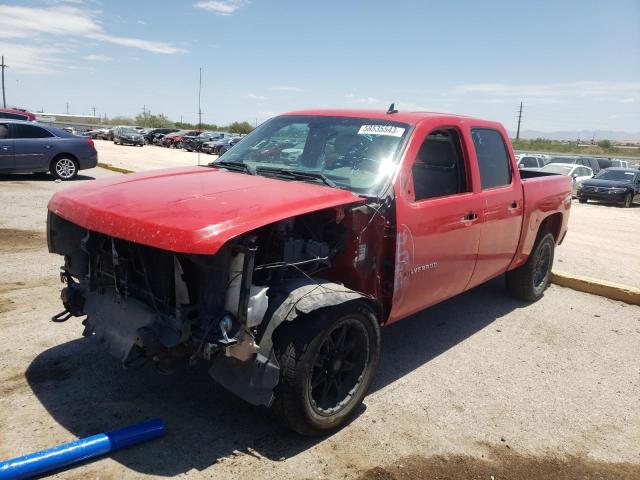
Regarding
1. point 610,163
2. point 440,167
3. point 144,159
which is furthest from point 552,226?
point 610,163

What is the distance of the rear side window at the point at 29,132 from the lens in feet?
42.8

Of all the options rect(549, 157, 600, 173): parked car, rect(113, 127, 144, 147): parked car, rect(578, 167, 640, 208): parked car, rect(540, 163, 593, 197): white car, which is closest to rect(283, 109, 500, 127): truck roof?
rect(578, 167, 640, 208): parked car

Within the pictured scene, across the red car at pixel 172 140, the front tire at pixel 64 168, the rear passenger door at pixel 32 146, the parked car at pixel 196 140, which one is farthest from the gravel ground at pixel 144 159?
the red car at pixel 172 140

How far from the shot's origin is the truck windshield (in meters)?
3.69

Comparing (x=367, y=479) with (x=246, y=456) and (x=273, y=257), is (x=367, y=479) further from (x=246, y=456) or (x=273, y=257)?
(x=273, y=257)

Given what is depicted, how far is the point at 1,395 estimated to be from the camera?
132 inches

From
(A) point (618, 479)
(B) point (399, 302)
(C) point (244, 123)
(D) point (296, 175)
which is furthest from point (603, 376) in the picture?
(C) point (244, 123)

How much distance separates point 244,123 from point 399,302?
9237cm

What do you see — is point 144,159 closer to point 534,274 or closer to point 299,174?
point 534,274

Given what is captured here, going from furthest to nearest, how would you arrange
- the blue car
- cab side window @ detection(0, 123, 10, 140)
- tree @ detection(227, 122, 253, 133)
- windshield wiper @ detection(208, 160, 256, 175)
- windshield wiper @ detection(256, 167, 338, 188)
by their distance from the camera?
tree @ detection(227, 122, 253, 133) → the blue car → cab side window @ detection(0, 123, 10, 140) → windshield wiper @ detection(208, 160, 256, 175) → windshield wiper @ detection(256, 167, 338, 188)

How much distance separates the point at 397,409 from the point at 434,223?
133 cm

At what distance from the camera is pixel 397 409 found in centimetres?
355

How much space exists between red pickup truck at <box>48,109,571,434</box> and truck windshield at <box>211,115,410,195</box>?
0.01 meters

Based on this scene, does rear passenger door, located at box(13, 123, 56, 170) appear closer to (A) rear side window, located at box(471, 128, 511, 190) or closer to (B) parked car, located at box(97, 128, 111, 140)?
(A) rear side window, located at box(471, 128, 511, 190)
